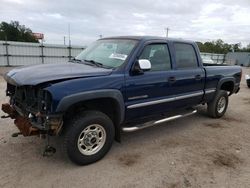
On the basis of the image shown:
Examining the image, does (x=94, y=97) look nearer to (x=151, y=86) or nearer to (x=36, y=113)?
(x=36, y=113)

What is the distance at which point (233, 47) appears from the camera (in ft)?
277

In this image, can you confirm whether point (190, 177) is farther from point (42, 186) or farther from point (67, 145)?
point (42, 186)

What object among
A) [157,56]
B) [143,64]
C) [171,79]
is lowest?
[171,79]

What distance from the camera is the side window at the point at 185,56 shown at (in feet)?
16.2

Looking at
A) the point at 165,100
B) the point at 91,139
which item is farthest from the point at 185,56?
the point at 91,139

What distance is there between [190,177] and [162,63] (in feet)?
6.92

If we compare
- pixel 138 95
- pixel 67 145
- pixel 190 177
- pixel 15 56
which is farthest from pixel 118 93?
pixel 15 56

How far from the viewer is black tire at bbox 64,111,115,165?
3.45 m

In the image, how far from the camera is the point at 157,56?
4.55 metres

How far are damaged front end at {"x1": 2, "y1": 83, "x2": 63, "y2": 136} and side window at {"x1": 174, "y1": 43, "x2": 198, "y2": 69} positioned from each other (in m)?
2.70

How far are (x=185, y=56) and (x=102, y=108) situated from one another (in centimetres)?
228

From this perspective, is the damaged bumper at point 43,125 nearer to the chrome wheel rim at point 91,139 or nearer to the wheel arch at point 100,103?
the wheel arch at point 100,103

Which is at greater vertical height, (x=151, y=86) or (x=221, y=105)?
(x=151, y=86)

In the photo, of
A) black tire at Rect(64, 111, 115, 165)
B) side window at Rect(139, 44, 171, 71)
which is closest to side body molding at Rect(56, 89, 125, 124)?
black tire at Rect(64, 111, 115, 165)
